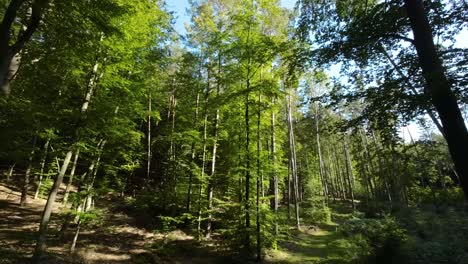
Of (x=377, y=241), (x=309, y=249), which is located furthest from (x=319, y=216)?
(x=377, y=241)

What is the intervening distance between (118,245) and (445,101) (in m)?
11.0

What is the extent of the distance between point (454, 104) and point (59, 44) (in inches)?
257

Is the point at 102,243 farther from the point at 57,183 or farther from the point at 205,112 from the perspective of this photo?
the point at 205,112

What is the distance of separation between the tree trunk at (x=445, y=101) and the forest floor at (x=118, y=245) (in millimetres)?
5625

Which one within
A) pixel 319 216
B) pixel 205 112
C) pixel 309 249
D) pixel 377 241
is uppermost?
pixel 205 112

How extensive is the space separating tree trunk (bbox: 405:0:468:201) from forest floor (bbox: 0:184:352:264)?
221 inches

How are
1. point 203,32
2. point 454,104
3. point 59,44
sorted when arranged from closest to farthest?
point 454,104, point 59,44, point 203,32

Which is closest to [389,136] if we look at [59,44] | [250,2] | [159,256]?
[59,44]

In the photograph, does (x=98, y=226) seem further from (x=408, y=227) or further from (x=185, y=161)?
(x=408, y=227)

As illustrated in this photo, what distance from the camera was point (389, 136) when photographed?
4.96 meters

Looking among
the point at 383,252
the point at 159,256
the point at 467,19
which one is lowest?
the point at 159,256

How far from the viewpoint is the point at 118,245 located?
10445 millimetres

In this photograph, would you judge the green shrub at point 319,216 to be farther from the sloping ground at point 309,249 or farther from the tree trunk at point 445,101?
the tree trunk at point 445,101

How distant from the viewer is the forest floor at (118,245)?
8.34m
